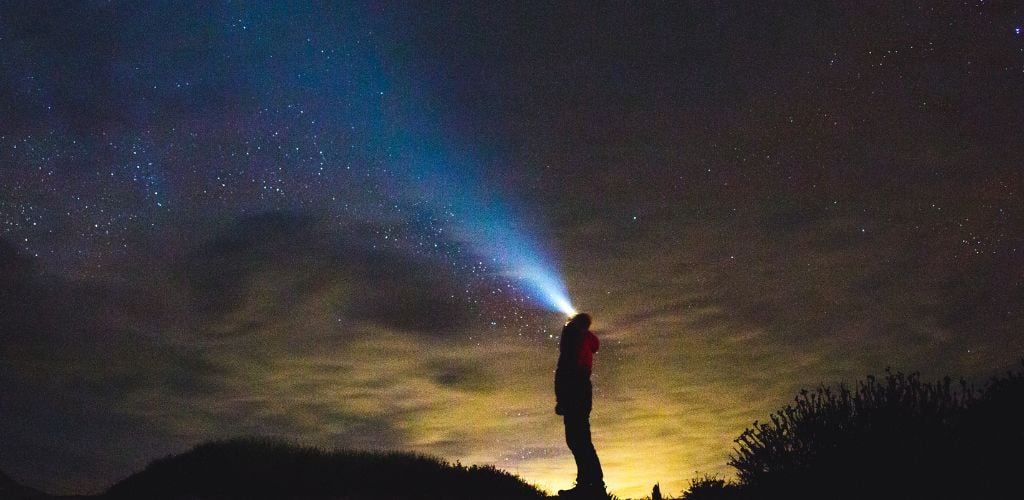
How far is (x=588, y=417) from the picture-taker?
9.80 metres

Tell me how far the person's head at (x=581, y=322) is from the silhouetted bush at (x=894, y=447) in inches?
117

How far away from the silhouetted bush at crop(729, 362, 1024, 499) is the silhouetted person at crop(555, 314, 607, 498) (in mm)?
2037

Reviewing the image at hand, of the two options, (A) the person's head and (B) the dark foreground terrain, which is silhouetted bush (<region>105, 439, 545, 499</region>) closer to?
(B) the dark foreground terrain

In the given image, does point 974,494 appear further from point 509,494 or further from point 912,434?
point 509,494

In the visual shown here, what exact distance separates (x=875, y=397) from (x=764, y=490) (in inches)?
72.0

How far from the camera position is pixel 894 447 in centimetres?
816

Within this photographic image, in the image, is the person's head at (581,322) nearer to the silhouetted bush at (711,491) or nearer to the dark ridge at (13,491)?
the silhouetted bush at (711,491)

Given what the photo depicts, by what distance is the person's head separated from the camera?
32.5ft

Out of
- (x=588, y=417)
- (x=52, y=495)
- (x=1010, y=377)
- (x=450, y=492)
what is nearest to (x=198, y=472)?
(x=52, y=495)

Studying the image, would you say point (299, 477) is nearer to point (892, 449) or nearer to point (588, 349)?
point (588, 349)

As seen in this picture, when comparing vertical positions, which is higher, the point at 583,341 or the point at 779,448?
the point at 583,341

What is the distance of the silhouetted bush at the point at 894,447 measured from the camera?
7.44 metres

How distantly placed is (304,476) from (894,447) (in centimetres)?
851

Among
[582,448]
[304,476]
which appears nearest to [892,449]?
[582,448]
